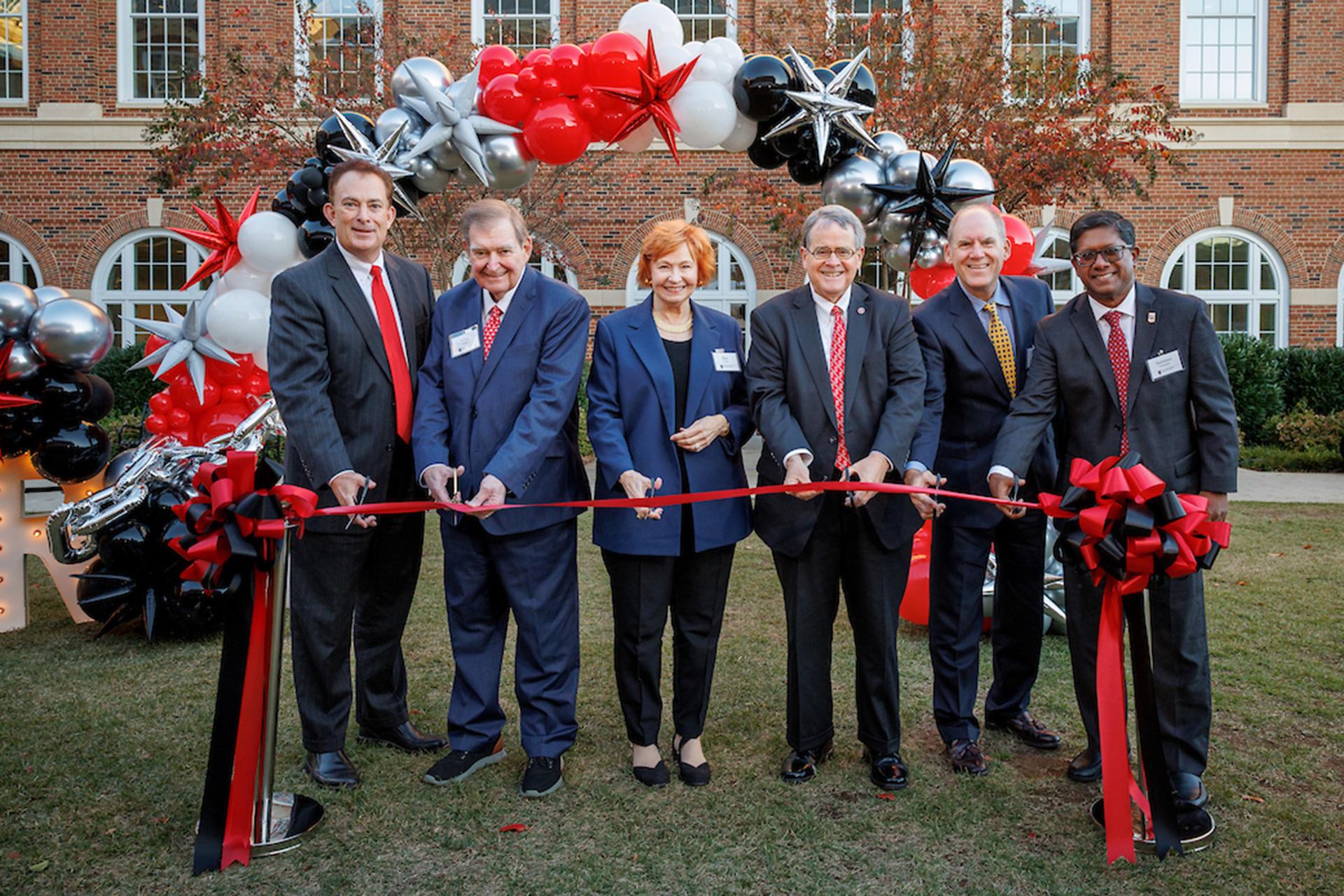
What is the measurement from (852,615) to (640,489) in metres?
0.96

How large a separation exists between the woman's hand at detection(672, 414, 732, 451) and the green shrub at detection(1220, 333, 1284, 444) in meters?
14.1

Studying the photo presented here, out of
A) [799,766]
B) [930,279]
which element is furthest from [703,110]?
[799,766]

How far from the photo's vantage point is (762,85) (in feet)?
16.7

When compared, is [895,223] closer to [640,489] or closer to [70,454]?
[640,489]

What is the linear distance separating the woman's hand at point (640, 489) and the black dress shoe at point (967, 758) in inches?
58.1

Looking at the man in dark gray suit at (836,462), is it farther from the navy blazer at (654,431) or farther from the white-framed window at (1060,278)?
the white-framed window at (1060,278)

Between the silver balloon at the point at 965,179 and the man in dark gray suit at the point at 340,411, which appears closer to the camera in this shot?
the man in dark gray suit at the point at 340,411

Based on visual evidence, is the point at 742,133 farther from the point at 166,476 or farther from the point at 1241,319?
the point at 1241,319

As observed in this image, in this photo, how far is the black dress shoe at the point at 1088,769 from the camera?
12.1 feet

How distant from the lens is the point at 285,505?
10.7 feet

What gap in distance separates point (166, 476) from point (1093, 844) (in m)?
4.95

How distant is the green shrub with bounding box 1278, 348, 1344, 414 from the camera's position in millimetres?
15555

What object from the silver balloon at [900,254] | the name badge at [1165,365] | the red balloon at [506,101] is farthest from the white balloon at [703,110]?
the name badge at [1165,365]

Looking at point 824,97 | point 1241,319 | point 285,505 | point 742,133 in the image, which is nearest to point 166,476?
point 285,505
